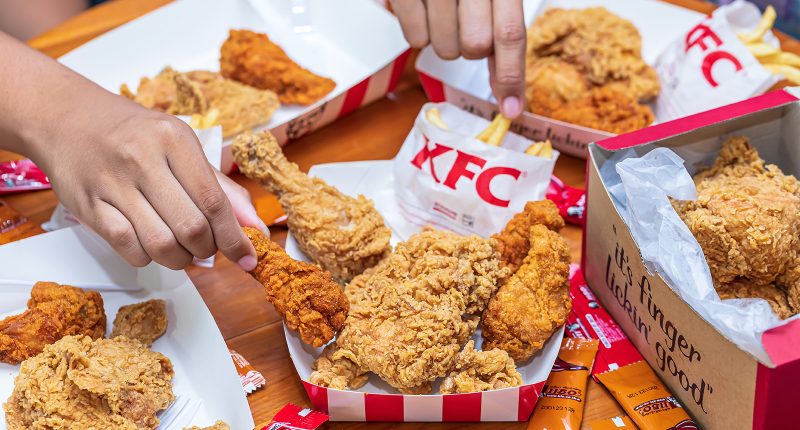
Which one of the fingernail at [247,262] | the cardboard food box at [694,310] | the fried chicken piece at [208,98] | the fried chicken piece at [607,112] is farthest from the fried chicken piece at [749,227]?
the fried chicken piece at [208,98]

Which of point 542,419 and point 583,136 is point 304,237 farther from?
point 583,136

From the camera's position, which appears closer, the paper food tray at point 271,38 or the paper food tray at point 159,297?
the paper food tray at point 159,297

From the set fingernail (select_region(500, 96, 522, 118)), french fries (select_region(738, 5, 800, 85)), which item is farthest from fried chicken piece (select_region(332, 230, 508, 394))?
french fries (select_region(738, 5, 800, 85))

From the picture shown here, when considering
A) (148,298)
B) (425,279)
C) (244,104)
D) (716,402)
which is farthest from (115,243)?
(716,402)

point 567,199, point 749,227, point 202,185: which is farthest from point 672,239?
point 202,185

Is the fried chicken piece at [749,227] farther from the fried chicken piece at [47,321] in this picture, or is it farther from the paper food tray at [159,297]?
the fried chicken piece at [47,321]

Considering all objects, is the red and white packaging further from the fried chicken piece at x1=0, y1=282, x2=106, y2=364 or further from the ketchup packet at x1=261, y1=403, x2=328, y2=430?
the fried chicken piece at x1=0, y1=282, x2=106, y2=364

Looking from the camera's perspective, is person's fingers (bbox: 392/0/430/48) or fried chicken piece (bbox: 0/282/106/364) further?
person's fingers (bbox: 392/0/430/48)
